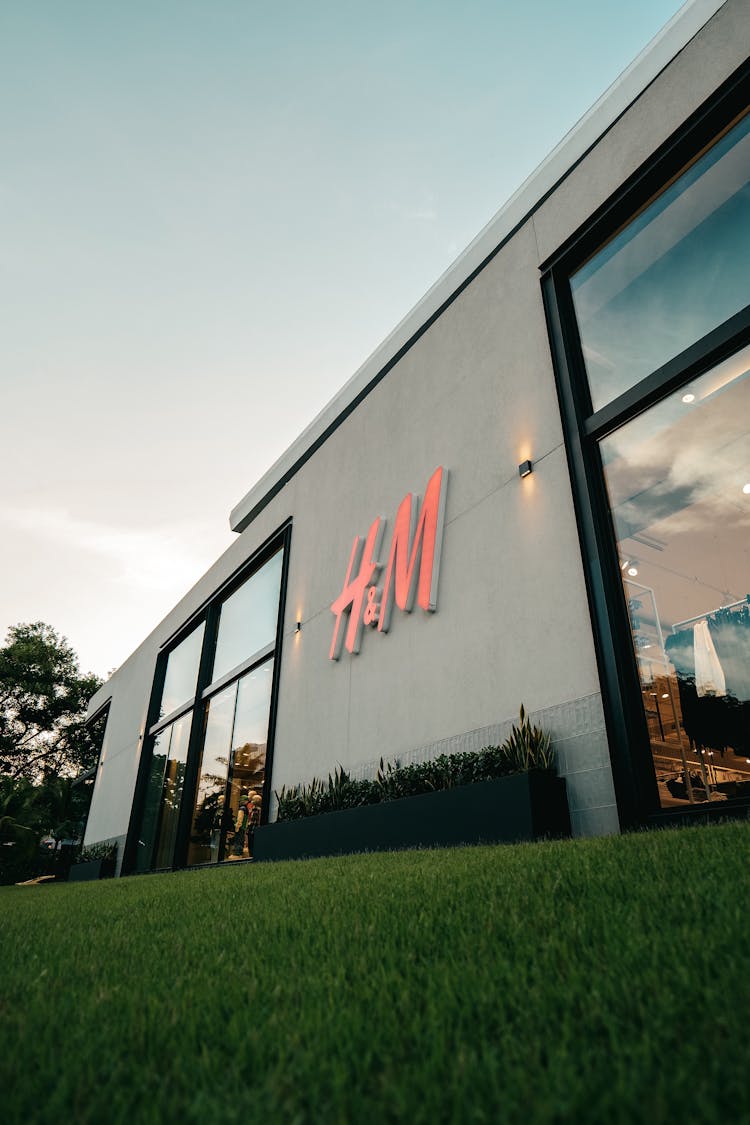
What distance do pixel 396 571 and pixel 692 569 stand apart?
13.8ft

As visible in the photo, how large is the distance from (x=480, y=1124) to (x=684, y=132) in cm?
826

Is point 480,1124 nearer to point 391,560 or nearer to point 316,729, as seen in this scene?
point 391,560

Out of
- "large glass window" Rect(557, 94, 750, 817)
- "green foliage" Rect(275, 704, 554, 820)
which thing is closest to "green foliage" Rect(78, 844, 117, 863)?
"green foliage" Rect(275, 704, 554, 820)

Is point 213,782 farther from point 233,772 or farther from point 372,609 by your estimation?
point 372,609

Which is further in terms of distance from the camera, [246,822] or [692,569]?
[246,822]

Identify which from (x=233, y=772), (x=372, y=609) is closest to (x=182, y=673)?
(x=233, y=772)

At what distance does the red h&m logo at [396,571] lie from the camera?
8719 mm

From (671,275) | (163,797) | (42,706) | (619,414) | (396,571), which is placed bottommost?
(163,797)

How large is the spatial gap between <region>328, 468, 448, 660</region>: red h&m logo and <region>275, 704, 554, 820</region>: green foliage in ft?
6.91

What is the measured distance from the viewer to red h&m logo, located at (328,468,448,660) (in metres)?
8.72

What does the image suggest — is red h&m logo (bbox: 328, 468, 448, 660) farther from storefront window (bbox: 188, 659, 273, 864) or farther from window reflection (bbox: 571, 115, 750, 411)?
storefront window (bbox: 188, 659, 273, 864)

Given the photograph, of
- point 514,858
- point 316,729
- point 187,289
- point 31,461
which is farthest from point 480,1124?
point 31,461

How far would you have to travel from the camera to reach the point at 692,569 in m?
6.51

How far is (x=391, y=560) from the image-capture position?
9750mm
